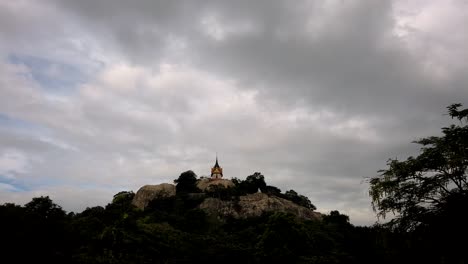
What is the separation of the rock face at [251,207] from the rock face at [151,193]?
16758 mm

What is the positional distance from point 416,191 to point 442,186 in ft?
2.78

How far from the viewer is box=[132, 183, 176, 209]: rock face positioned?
117m

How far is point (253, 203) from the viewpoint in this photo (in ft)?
355

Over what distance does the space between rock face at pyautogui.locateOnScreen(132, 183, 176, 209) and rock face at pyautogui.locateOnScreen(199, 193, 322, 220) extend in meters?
16.8

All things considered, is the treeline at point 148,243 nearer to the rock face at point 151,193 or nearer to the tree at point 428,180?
Result: the tree at point 428,180

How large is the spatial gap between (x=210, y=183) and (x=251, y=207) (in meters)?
27.9

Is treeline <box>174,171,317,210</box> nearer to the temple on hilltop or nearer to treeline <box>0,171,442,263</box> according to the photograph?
the temple on hilltop

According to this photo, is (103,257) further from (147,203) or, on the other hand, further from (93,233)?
(147,203)

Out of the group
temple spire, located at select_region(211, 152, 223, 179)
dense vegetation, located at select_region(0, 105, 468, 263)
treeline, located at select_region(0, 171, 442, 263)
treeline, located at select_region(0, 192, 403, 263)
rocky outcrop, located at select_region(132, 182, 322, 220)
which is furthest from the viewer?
temple spire, located at select_region(211, 152, 223, 179)

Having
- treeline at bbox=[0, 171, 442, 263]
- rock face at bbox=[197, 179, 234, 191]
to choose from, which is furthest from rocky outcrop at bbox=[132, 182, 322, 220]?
treeline at bbox=[0, 171, 442, 263]

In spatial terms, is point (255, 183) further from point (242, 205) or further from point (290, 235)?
point (290, 235)

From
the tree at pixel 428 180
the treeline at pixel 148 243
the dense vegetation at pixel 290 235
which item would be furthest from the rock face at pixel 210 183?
the tree at pixel 428 180

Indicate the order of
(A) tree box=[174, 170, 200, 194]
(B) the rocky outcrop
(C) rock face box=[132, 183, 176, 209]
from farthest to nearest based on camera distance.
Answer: (A) tree box=[174, 170, 200, 194] → (C) rock face box=[132, 183, 176, 209] → (B) the rocky outcrop

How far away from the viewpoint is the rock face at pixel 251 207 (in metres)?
104
